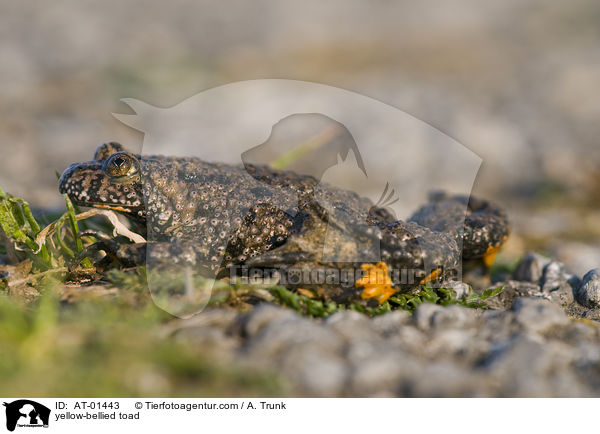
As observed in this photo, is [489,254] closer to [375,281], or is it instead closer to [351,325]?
[375,281]

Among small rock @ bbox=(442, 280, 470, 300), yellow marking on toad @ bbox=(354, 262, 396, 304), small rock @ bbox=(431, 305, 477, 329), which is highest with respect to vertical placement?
yellow marking on toad @ bbox=(354, 262, 396, 304)

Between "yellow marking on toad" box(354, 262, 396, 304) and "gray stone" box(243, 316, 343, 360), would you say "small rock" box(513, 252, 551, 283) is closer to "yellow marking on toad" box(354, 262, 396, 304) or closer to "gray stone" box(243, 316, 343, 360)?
"yellow marking on toad" box(354, 262, 396, 304)

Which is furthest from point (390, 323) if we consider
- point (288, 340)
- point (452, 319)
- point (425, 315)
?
point (288, 340)

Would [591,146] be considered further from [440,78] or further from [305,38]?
[305,38]

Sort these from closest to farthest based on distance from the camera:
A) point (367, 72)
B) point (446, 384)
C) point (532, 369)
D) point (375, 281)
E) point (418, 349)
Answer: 1. point (446, 384)
2. point (532, 369)
3. point (418, 349)
4. point (375, 281)
5. point (367, 72)
